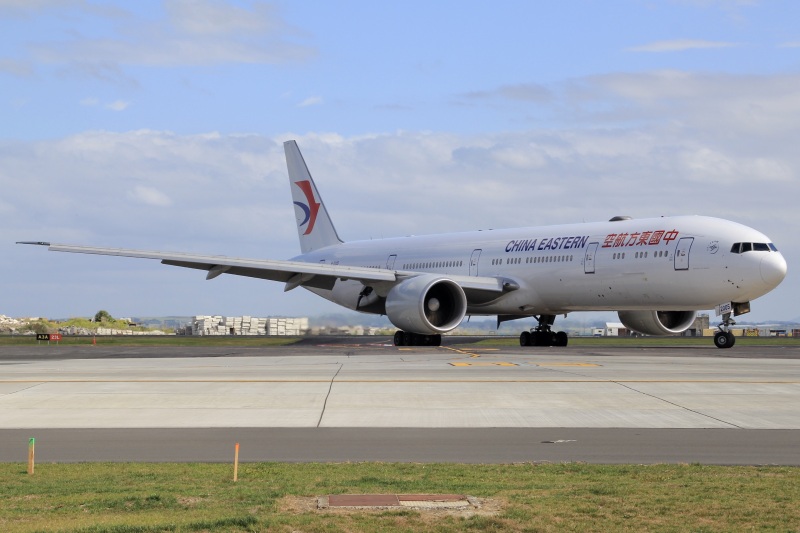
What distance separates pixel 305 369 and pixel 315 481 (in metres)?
15.1

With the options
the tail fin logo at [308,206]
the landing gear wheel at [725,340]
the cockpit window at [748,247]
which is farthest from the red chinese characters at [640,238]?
the tail fin logo at [308,206]

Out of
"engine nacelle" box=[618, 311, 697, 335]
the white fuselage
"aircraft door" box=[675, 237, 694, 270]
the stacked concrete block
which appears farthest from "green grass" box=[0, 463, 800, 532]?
the stacked concrete block

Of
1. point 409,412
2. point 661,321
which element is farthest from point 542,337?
point 409,412

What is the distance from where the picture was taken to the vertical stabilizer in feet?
164

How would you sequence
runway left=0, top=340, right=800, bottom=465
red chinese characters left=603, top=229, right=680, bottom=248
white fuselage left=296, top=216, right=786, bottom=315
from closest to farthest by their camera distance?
runway left=0, top=340, right=800, bottom=465 → white fuselage left=296, top=216, right=786, bottom=315 → red chinese characters left=603, top=229, right=680, bottom=248

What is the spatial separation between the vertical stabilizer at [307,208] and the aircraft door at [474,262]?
1078 centimetres

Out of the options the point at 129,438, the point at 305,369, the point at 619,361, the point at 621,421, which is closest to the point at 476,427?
the point at 621,421

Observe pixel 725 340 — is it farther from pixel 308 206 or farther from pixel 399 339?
pixel 308 206

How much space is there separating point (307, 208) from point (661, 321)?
19.8 metres

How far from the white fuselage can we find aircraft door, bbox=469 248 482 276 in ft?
0.13

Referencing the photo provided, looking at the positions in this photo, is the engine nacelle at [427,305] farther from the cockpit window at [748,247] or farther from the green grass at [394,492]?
the green grass at [394,492]

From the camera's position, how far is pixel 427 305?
36.2m

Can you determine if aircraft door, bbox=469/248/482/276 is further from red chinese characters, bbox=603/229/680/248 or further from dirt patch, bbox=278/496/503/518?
dirt patch, bbox=278/496/503/518

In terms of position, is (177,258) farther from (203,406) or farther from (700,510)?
(700,510)
